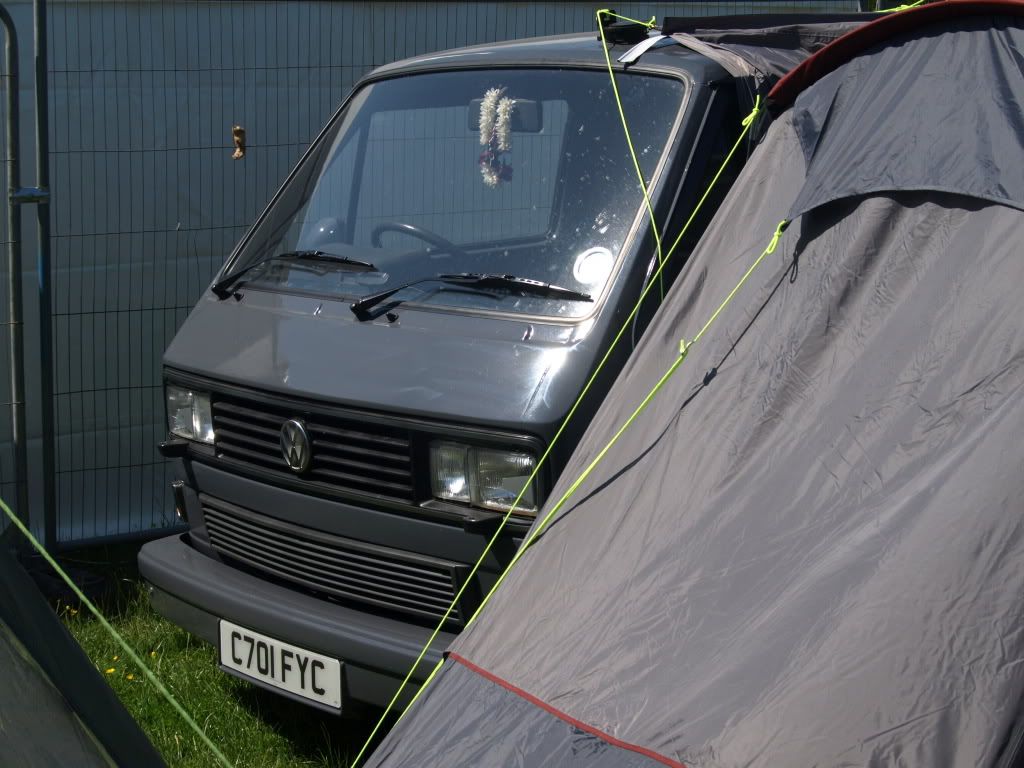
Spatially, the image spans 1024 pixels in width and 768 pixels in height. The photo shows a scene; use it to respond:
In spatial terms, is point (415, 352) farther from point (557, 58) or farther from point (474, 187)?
point (557, 58)

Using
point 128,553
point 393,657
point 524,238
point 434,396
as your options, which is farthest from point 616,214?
point 128,553

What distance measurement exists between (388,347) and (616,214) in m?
0.72

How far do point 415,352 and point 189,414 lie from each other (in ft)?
3.25

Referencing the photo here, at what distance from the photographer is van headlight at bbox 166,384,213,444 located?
3977 millimetres

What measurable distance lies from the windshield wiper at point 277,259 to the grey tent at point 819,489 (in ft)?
4.23

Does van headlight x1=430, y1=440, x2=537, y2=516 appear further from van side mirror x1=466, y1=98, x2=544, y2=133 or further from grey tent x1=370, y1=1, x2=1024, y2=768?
van side mirror x1=466, y1=98, x2=544, y2=133

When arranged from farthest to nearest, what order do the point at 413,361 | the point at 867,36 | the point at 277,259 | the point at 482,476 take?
1. the point at 277,259
2. the point at 413,361
3. the point at 482,476
4. the point at 867,36

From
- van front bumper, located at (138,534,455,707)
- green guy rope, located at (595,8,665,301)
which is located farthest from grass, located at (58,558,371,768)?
green guy rope, located at (595,8,665,301)

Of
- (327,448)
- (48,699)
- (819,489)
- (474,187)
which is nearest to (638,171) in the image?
(474,187)

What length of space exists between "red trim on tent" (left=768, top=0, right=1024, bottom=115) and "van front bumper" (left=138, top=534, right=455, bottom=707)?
161 centimetres

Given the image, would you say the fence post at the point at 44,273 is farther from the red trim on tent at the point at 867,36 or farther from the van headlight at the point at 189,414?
the red trim on tent at the point at 867,36

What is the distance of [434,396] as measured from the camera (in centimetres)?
333

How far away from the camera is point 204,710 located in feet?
13.8

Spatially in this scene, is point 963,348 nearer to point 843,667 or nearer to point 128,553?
point 843,667
